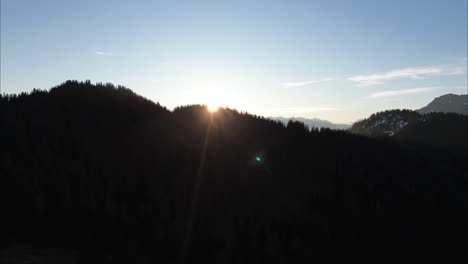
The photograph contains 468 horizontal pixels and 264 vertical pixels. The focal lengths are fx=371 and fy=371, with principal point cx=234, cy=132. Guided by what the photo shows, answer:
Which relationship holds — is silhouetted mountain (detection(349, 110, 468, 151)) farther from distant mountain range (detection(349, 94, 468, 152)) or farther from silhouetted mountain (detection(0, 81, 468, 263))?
silhouetted mountain (detection(0, 81, 468, 263))

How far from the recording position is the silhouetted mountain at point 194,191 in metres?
11.8

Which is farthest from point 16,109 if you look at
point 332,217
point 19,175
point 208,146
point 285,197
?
point 332,217

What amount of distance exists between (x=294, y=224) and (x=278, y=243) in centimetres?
224

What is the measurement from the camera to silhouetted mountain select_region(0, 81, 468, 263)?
38.5ft

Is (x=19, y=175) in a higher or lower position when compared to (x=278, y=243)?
higher

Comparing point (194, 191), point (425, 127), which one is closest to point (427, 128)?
point (425, 127)

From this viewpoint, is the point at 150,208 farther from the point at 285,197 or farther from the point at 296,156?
the point at 296,156

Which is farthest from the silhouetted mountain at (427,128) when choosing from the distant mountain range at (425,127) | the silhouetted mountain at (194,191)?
the silhouetted mountain at (194,191)

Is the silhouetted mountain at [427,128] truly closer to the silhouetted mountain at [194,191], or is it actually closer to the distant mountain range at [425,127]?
the distant mountain range at [425,127]

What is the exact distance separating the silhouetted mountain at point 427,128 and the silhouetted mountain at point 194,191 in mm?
24048

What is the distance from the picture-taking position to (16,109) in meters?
19.5

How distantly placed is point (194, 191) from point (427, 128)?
55.7 meters

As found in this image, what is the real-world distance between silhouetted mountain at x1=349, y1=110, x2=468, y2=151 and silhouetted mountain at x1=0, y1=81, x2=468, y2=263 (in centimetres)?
2405

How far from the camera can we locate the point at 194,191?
51.2 feet
